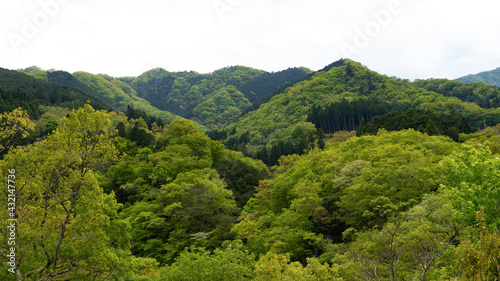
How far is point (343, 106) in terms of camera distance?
382ft

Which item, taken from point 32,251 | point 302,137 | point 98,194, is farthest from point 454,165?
point 302,137

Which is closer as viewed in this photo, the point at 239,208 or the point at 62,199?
the point at 62,199

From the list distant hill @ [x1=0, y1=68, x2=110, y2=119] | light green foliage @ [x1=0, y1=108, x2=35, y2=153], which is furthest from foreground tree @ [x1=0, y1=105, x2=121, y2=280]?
distant hill @ [x1=0, y1=68, x2=110, y2=119]

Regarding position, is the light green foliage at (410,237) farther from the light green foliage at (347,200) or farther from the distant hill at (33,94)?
the distant hill at (33,94)

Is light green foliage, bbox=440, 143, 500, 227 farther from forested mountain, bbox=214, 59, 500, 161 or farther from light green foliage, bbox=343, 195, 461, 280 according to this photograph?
forested mountain, bbox=214, 59, 500, 161

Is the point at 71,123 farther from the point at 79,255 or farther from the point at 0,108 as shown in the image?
the point at 0,108

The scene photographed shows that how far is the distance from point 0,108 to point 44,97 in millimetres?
45009

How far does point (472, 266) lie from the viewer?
8.04m

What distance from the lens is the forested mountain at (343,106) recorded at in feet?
331

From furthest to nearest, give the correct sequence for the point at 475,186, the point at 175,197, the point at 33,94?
the point at 33,94 → the point at 175,197 → the point at 475,186

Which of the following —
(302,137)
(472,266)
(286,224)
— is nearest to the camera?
(472,266)

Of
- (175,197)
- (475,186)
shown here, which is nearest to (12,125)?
(475,186)

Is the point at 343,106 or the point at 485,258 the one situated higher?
the point at 343,106

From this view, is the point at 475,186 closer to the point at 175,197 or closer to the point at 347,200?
the point at 347,200
